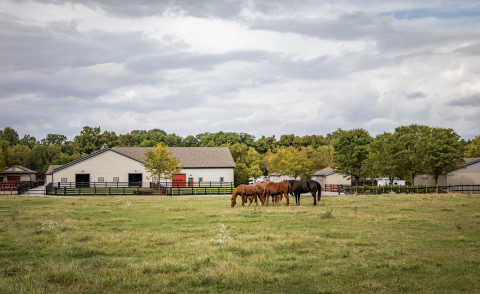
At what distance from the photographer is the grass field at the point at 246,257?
8039 mm

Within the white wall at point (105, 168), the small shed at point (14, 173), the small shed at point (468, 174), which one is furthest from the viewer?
the small shed at point (14, 173)

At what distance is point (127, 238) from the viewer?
13438mm

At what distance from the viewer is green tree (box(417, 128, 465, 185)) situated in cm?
4922

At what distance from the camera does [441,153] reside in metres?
49.0

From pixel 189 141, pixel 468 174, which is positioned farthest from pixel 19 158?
pixel 468 174

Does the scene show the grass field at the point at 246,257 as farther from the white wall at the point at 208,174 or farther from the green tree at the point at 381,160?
the white wall at the point at 208,174

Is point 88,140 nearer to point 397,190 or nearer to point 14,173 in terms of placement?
point 14,173

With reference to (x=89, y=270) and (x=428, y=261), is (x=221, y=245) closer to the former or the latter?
(x=89, y=270)

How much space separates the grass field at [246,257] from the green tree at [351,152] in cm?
4883

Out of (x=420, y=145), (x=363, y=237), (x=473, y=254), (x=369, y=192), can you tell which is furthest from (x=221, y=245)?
(x=420, y=145)

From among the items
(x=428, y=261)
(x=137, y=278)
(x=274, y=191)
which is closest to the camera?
(x=137, y=278)

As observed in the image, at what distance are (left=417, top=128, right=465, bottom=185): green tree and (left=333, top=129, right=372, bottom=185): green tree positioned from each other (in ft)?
44.5

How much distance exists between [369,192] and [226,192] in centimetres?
1629

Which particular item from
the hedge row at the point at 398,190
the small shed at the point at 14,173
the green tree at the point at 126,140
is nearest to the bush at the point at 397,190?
the hedge row at the point at 398,190
